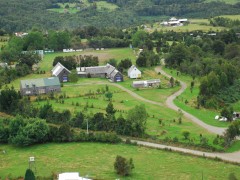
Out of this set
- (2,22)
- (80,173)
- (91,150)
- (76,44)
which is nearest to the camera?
(80,173)

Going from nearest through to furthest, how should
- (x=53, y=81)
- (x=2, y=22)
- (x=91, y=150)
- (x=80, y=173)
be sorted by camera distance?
(x=80, y=173), (x=91, y=150), (x=53, y=81), (x=2, y=22)

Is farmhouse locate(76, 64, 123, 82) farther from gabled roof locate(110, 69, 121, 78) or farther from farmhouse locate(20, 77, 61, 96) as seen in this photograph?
farmhouse locate(20, 77, 61, 96)

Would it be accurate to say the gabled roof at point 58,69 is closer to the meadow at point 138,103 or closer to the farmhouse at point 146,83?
the meadow at point 138,103

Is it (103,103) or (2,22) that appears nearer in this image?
(103,103)

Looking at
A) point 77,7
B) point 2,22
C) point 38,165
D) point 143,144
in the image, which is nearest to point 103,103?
point 143,144

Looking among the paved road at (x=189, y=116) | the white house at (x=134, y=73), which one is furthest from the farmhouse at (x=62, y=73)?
the paved road at (x=189, y=116)

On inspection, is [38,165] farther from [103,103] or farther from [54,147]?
[103,103]
